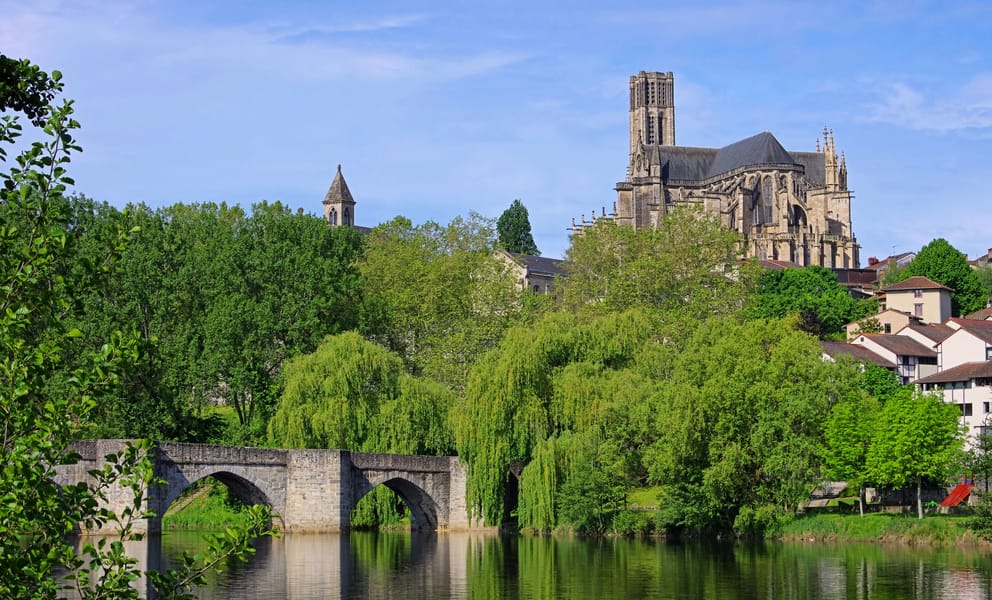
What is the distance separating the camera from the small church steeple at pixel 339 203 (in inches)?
5925

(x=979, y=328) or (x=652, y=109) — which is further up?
(x=652, y=109)

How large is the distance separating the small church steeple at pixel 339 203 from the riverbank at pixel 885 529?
109m

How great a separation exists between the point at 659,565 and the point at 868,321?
4784 centimetres

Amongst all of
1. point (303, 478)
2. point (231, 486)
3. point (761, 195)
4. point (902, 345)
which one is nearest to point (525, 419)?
point (303, 478)

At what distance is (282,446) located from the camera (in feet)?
169

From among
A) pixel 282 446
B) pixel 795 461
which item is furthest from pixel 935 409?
pixel 282 446

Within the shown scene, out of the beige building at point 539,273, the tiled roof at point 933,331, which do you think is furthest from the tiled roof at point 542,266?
the tiled roof at point 933,331

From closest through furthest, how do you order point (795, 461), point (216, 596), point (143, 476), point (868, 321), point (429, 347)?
point (143, 476), point (216, 596), point (795, 461), point (429, 347), point (868, 321)

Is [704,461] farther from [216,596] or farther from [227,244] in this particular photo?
[227,244]

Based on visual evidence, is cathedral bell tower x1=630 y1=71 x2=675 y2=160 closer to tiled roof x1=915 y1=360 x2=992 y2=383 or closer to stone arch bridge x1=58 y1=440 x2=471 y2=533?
tiled roof x1=915 y1=360 x2=992 y2=383

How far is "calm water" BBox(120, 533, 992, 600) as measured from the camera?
1259 inches

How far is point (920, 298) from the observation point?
298 feet

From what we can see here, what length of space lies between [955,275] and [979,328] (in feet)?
94.1

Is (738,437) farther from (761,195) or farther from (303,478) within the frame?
(761,195)
